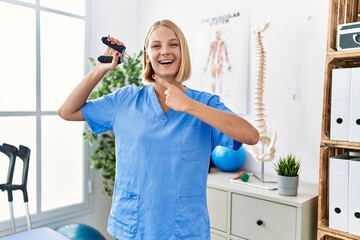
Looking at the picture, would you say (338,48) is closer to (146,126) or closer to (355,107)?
(355,107)

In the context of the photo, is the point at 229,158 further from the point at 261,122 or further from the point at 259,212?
the point at 259,212

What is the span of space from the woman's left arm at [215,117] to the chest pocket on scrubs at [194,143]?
0.42 ft

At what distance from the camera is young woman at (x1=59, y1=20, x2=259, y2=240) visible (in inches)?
43.5

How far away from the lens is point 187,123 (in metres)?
1.13

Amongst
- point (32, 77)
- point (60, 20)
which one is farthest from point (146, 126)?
point (60, 20)

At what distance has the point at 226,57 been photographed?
2324 millimetres

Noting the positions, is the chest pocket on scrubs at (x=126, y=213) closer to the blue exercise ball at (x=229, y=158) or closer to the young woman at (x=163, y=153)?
the young woman at (x=163, y=153)

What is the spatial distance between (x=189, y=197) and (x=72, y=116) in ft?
1.75

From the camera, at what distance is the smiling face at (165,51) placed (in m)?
1.16

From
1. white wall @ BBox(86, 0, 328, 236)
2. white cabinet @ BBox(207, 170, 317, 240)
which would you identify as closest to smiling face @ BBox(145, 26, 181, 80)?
white cabinet @ BBox(207, 170, 317, 240)

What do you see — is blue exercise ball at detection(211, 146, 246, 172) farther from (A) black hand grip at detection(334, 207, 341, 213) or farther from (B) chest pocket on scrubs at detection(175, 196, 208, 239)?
(B) chest pocket on scrubs at detection(175, 196, 208, 239)

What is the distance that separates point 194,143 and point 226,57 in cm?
135

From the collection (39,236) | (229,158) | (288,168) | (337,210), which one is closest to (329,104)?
(288,168)

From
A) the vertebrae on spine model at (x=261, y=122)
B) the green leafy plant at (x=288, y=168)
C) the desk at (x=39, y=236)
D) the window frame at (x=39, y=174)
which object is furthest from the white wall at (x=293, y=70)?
the desk at (x=39, y=236)
